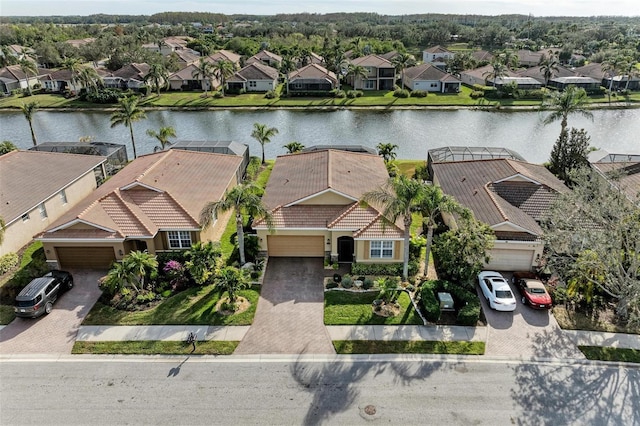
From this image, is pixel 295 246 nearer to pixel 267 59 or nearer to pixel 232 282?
pixel 232 282

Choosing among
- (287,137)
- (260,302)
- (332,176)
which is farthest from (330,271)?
(287,137)

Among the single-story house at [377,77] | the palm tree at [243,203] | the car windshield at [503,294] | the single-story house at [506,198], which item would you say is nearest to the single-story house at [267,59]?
the single-story house at [377,77]

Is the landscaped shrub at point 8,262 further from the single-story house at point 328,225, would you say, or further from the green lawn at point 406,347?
the green lawn at point 406,347

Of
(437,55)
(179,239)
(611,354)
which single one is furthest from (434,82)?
(611,354)

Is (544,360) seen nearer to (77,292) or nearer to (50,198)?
(77,292)

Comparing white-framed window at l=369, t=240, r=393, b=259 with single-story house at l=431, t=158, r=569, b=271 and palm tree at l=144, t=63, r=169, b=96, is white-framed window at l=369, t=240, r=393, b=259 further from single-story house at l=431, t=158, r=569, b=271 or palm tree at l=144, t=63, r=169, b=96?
palm tree at l=144, t=63, r=169, b=96

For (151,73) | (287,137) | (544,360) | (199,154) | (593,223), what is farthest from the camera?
(151,73)
